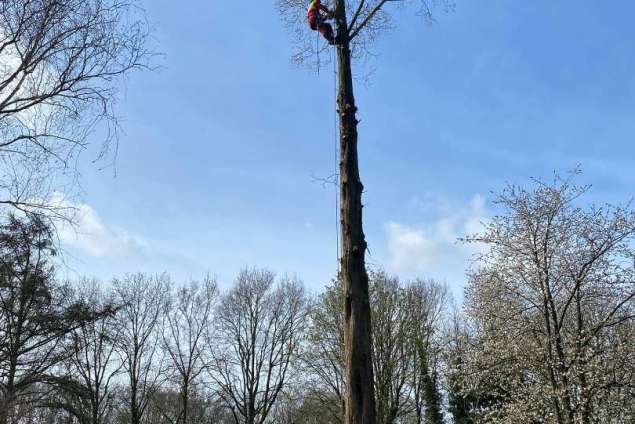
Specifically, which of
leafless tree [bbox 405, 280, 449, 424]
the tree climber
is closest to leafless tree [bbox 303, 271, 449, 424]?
leafless tree [bbox 405, 280, 449, 424]

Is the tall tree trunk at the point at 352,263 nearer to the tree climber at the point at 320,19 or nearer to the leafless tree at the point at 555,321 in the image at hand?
the tree climber at the point at 320,19

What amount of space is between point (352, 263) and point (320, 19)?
2.88 m

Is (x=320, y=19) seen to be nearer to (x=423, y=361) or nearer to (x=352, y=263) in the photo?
(x=352, y=263)

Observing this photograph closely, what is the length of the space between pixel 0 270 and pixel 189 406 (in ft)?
90.0

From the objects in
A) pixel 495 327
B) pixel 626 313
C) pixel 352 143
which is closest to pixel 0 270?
pixel 352 143

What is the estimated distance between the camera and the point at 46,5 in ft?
16.7

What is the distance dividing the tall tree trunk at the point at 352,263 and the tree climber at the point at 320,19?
0.10 m

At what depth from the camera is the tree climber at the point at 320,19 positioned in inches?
234

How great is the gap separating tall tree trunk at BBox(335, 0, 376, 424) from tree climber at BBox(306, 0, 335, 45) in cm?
10

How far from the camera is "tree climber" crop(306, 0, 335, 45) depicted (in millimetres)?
5949

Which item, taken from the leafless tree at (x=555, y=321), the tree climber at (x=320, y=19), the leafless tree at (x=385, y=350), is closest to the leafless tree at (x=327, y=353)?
the leafless tree at (x=385, y=350)

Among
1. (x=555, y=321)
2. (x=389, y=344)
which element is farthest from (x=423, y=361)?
(x=555, y=321)

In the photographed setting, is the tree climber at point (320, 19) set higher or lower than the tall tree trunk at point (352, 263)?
higher

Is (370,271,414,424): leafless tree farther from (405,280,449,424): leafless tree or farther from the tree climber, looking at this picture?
the tree climber
